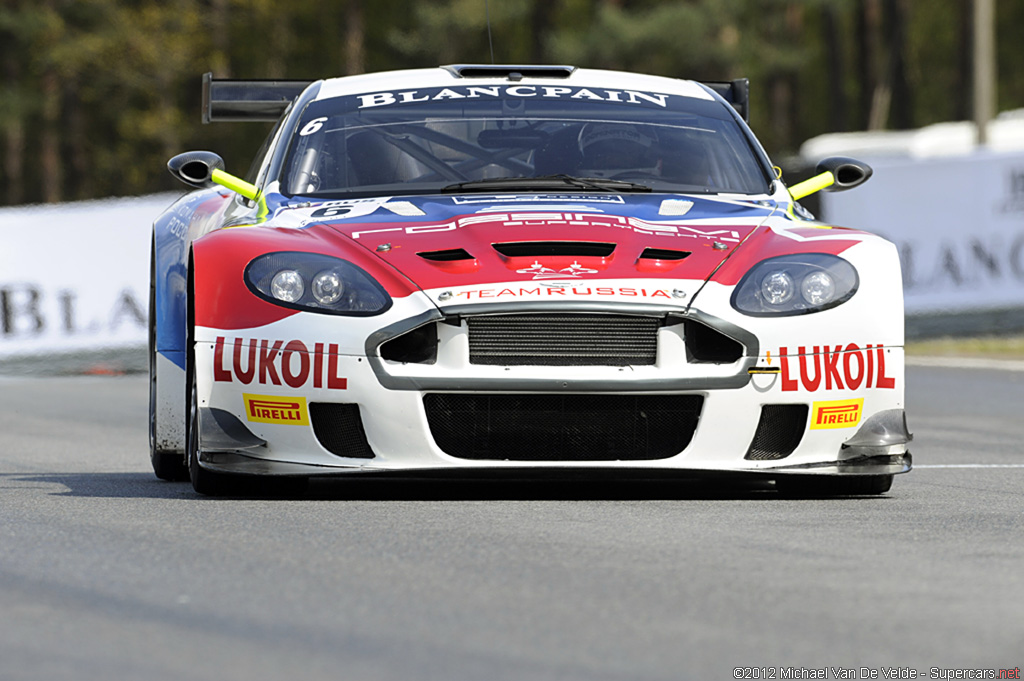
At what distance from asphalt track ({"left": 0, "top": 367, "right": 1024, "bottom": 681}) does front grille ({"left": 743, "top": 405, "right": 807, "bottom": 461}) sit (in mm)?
180

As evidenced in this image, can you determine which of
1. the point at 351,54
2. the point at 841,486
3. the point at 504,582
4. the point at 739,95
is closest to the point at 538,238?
the point at 841,486

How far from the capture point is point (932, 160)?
62.8 ft

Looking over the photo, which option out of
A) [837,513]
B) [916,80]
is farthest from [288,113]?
[916,80]

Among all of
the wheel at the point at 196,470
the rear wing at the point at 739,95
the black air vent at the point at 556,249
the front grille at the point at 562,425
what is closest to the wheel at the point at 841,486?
the front grille at the point at 562,425

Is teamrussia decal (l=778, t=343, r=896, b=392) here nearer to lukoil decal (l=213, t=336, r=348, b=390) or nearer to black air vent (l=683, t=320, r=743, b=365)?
black air vent (l=683, t=320, r=743, b=365)

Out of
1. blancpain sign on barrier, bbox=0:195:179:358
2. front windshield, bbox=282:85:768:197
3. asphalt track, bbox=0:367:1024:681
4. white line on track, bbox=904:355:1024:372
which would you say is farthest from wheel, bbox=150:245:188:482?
white line on track, bbox=904:355:1024:372

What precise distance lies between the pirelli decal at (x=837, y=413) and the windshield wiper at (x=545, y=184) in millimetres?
1186

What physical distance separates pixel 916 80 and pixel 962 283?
57439mm

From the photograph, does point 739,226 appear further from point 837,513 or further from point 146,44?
point 146,44

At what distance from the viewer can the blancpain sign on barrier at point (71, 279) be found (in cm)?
1677

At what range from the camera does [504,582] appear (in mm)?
4699

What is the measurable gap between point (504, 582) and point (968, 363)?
42.1ft

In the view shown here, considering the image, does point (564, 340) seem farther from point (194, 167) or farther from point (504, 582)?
point (194, 167)

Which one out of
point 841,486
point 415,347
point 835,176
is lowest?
point 841,486
